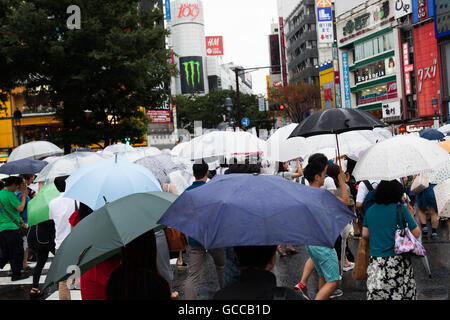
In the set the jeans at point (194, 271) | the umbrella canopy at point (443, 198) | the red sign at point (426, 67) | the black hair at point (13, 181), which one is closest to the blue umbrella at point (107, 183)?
the jeans at point (194, 271)

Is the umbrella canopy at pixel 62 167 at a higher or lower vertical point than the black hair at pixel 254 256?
higher

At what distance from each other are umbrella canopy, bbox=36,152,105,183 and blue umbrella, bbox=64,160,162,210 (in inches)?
160

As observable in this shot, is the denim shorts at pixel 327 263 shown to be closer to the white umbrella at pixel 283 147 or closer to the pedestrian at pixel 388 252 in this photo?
the pedestrian at pixel 388 252

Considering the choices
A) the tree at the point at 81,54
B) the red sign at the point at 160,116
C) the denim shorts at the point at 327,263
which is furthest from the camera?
the red sign at the point at 160,116

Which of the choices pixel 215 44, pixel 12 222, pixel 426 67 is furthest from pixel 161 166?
pixel 215 44

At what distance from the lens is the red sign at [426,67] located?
1873 inches

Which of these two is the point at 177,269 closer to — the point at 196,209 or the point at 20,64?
the point at 196,209

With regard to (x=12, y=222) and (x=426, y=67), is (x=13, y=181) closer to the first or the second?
(x=12, y=222)

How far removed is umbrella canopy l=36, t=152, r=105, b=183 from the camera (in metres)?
8.37

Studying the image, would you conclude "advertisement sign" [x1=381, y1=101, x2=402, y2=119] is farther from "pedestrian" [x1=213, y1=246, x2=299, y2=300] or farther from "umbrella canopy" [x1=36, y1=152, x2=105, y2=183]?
"pedestrian" [x1=213, y1=246, x2=299, y2=300]

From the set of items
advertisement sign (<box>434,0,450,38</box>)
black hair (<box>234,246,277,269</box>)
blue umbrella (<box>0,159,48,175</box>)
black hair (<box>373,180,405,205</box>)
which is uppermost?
advertisement sign (<box>434,0,450,38</box>)

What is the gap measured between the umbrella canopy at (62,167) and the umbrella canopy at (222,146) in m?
1.92

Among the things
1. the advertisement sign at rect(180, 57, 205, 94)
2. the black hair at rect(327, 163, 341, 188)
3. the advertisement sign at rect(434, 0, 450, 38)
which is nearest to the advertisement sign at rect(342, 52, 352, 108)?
the advertisement sign at rect(434, 0, 450, 38)
